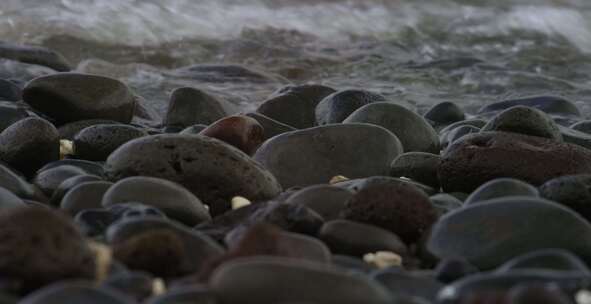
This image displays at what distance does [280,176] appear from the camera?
13.0 feet

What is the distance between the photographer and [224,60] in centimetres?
895

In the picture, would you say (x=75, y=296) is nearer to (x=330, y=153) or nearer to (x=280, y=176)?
(x=280, y=176)

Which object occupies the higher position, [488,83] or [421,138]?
[421,138]

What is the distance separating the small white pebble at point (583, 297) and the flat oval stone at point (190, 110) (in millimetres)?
3397

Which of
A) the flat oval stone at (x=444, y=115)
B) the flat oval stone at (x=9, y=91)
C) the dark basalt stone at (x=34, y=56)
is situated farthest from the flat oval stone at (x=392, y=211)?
the dark basalt stone at (x=34, y=56)

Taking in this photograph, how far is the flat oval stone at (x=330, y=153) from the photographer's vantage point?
403cm

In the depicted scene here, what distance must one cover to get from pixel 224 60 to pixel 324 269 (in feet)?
23.6

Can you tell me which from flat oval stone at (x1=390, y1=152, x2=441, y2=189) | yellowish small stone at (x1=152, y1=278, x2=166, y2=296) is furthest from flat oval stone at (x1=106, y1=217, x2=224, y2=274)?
flat oval stone at (x1=390, y1=152, x2=441, y2=189)

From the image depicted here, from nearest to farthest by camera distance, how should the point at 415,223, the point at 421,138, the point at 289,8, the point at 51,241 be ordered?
the point at 51,241, the point at 415,223, the point at 421,138, the point at 289,8

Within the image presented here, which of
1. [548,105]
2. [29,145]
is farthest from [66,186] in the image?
[548,105]

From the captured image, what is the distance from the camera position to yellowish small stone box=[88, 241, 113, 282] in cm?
205

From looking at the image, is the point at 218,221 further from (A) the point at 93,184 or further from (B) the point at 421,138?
(B) the point at 421,138

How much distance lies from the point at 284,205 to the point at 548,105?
12.9 feet

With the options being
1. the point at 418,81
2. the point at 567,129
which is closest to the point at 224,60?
the point at 418,81
